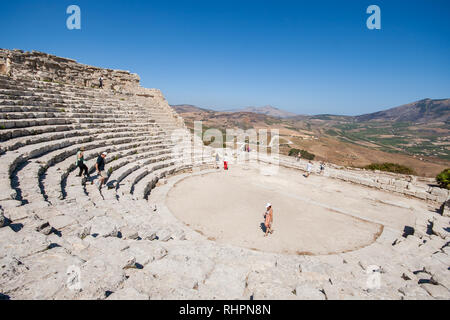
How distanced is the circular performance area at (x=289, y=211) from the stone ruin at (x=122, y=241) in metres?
0.50

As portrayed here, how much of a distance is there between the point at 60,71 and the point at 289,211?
55.2ft

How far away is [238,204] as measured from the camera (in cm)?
900

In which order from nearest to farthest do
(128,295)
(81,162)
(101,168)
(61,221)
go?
(128,295) < (61,221) < (81,162) < (101,168)

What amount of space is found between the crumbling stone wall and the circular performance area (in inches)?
440

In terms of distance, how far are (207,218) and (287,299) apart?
4.75m

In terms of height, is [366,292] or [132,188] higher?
[132,188]

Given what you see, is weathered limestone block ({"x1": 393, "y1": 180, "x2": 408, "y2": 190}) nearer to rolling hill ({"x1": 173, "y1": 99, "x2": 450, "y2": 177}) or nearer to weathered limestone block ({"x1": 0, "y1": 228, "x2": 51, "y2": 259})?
weathered limestone block ({"x1": 0, "y1": 228, "x2": 51, "y2": 259})

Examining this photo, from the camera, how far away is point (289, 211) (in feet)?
28.3

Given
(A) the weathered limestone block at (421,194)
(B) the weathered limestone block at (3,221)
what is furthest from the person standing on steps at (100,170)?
(A) the weathered limestone block at (421,194)

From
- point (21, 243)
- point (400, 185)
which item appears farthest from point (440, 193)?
point (21, 243)

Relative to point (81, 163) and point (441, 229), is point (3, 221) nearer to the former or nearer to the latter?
point (81, 163)

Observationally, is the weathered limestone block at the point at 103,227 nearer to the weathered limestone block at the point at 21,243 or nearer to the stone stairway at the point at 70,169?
the stone stairway at the point at 70,169
